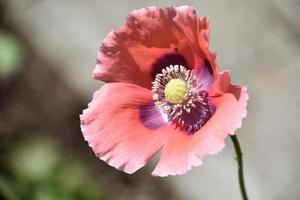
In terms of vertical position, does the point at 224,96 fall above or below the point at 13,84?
above

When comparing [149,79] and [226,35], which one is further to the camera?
[226,35]

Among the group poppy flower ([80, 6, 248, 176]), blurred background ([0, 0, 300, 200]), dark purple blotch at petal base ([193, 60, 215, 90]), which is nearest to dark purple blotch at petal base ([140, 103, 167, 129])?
poppy flower ([80, 6, 248, 176])

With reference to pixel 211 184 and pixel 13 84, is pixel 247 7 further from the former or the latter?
pixel 13 84

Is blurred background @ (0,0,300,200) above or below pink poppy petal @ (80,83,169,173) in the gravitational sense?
below

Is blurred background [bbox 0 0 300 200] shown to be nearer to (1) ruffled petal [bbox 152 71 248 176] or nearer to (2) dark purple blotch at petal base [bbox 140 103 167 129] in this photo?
(2) dark purple blotch at petal base [bbox 140 103 167 129]

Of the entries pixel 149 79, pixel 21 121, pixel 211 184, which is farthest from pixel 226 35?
pixel 149 79

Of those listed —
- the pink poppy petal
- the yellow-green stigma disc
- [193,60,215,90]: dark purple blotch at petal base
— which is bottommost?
the pink poppy petal
